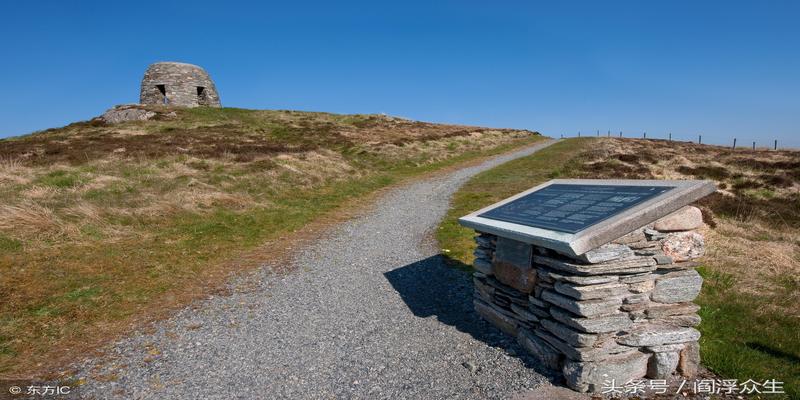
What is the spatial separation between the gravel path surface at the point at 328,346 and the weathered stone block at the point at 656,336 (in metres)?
1.14

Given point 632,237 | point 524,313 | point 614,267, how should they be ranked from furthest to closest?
point 524,313, point 632,237, point 614,267

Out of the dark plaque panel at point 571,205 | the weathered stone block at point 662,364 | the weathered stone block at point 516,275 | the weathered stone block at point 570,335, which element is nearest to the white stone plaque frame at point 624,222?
the dark plaque panel at point 571,205

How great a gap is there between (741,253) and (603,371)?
303 inches

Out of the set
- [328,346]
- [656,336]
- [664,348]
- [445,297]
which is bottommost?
[328,346]

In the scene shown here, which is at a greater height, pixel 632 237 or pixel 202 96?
pixel 202 96

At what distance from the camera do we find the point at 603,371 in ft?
15.8

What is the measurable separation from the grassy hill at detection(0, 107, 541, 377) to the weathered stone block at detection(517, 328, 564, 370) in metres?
5.87

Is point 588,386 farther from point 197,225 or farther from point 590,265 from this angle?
point 197,225

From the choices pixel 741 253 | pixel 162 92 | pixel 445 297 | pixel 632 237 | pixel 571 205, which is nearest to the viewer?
pixel 632 237

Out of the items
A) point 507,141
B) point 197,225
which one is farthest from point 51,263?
point 507,141

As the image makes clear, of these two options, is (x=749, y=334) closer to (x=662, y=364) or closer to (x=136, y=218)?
(x=662, y=364)

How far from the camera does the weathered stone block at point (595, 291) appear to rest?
4.76 meters

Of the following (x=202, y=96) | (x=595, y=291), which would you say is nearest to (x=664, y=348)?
(x=595, y=291)

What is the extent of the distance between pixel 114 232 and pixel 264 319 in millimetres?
6684
